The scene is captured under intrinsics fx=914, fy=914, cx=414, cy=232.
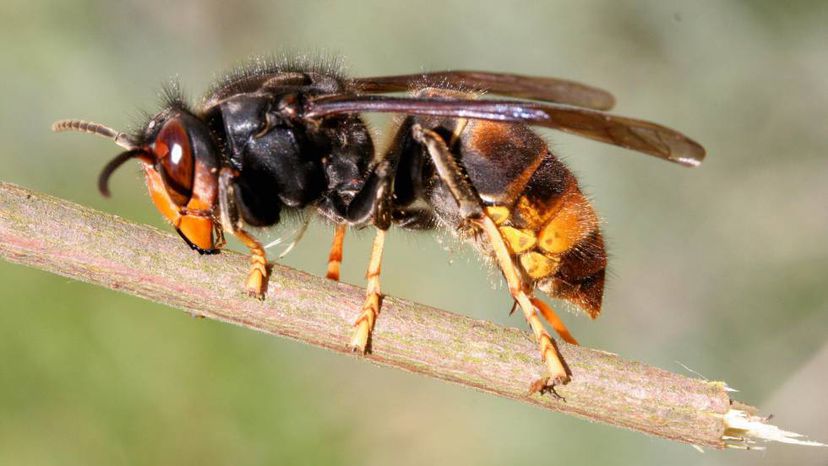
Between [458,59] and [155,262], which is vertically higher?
[458,59]

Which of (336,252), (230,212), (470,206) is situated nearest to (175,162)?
(230,212)

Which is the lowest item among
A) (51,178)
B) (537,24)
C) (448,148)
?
(448,148)

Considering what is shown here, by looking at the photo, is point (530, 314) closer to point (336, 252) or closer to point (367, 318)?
point (367, 318)

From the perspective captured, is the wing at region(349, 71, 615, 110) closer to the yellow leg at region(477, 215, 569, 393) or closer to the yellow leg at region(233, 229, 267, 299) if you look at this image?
the yellow leg at region(477, 215, 569, 393)

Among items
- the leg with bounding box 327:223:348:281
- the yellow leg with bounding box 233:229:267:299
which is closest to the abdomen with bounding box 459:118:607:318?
the leg with bounding box 327:223:348:281

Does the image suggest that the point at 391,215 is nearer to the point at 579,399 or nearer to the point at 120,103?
the point at 579,399

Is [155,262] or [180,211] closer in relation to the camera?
[155,262]

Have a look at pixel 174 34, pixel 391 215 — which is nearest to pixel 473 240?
pixel 391 215

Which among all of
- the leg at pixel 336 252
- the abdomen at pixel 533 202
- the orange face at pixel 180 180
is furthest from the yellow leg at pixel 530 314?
the orange face at pixel 180 180

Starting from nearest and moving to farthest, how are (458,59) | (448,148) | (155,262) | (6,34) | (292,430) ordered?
(155,262), (448,148), (292,430), (458,59), (6,34)
